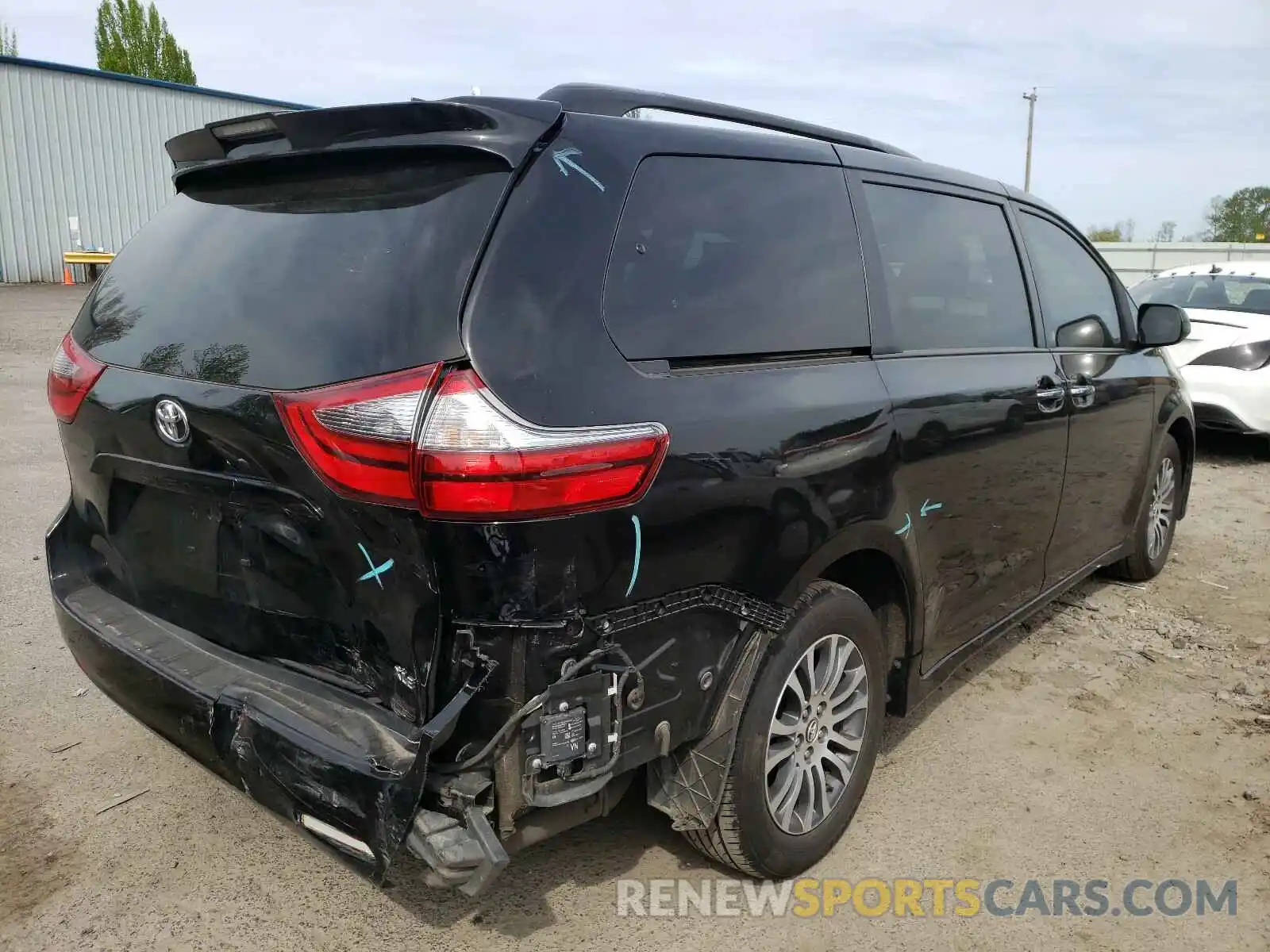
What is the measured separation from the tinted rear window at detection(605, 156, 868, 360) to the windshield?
7.05 meters

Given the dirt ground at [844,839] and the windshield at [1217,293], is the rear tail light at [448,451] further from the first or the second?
the windshield at [1217,293]

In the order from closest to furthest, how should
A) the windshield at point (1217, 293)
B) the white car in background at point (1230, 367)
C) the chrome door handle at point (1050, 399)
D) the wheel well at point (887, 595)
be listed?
the wheel well at point (887, 595)
the chrome door handle at point (1050, 399)
the white car in background at point (1230, 367)
the windshield at point (1217, 293)

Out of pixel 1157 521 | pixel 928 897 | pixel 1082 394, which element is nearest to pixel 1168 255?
pixel 1157 521

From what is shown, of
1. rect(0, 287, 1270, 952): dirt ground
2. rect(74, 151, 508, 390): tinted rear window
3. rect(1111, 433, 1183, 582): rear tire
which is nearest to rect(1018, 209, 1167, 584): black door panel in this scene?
rect(1111, 433, 1183, 582): rear tire

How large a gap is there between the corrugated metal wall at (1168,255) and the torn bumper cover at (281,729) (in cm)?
2882

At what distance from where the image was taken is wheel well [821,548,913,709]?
2762mm

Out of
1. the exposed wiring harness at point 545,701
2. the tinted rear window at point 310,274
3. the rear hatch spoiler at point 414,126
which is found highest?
the rear hatch spoiler at point 414,126

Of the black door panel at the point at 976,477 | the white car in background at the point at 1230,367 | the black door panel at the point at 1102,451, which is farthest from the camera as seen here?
the white car in background at the point at 1230,367

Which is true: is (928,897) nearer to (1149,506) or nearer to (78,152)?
(1149,506)

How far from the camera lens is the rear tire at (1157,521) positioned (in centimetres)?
489

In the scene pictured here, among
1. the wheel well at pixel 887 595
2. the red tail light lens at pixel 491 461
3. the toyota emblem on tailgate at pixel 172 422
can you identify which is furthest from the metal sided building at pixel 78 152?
the red tail light lens at pixel 491 461

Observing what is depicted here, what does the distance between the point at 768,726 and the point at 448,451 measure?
1.13 metres

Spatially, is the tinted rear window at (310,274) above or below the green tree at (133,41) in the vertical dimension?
below

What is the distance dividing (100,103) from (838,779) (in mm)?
27326
